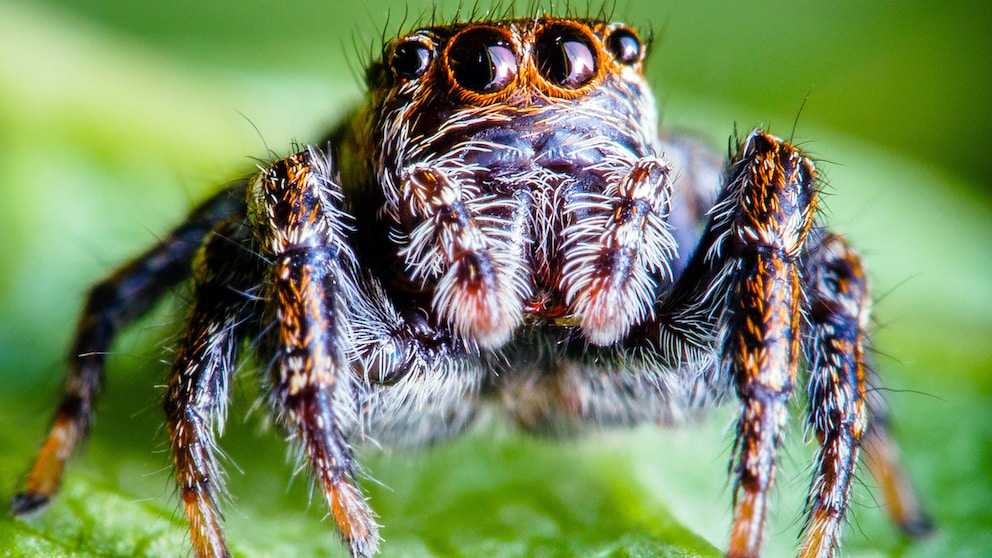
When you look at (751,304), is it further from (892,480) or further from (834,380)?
(892,480)

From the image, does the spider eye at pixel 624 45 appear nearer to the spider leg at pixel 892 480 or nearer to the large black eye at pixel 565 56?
the large black eye at pixel 565 56

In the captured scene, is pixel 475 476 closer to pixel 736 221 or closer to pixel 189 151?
pixel 736 221

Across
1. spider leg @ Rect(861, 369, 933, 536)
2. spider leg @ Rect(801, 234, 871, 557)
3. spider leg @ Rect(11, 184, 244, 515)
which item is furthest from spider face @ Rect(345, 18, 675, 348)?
spider leg @ Rect(861, 369, 933, 536)

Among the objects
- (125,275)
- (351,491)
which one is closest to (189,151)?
(125,275)

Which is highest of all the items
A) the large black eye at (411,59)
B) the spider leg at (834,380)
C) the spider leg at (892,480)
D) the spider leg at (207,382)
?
the large black eye at (411,59)

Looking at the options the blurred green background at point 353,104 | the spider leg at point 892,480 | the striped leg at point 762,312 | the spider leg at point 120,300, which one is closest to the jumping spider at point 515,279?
the striped leg at point 762,312

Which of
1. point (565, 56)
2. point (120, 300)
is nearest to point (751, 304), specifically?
point (565, 56)
